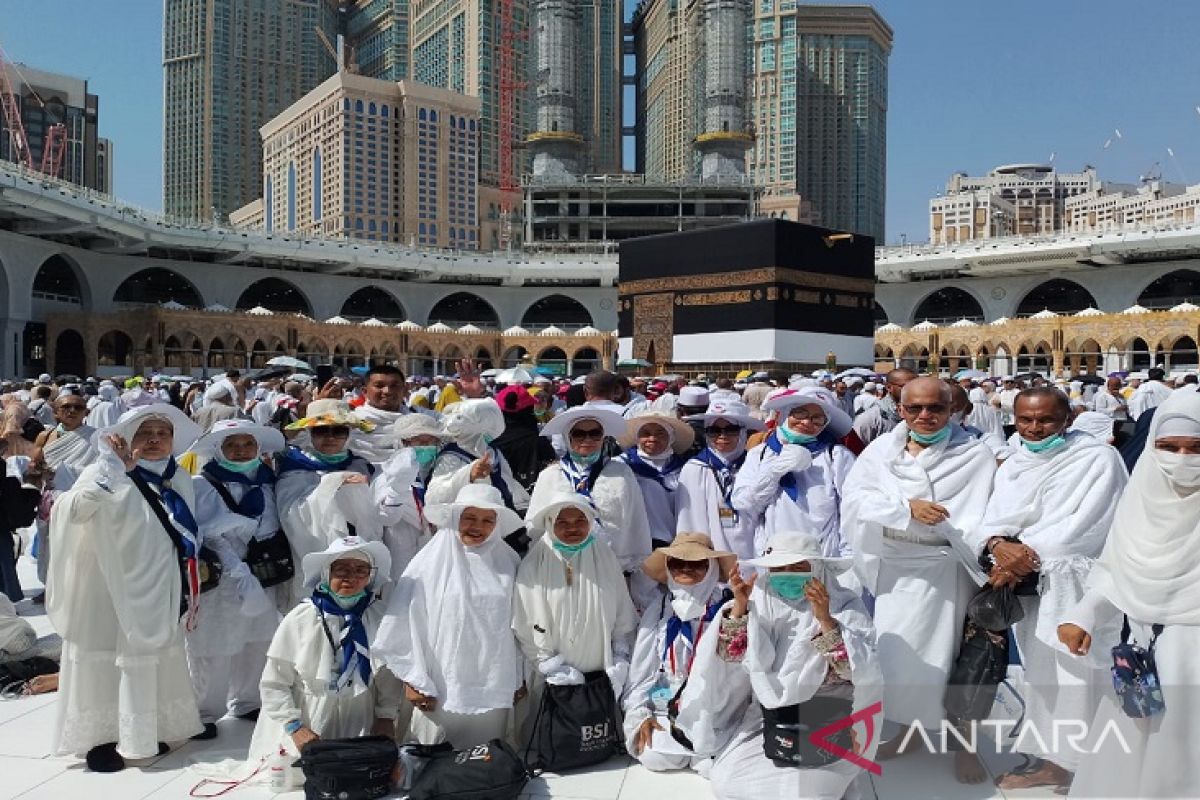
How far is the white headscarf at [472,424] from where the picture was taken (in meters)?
3.12

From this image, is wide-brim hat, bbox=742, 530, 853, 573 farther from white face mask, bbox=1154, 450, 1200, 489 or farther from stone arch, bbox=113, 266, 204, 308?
stone arch, bbox=113, 266, 204, 308

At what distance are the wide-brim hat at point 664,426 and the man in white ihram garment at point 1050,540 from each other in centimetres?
116

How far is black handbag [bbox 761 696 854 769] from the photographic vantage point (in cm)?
225

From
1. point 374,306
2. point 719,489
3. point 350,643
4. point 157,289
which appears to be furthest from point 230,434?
point 374,306

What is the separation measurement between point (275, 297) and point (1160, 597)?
3613 cm

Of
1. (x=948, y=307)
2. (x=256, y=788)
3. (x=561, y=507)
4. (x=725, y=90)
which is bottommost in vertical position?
(x=256, y=788)

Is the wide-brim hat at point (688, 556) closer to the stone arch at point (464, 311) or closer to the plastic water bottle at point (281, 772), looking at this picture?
the plastic water bottle at point (281, 772)

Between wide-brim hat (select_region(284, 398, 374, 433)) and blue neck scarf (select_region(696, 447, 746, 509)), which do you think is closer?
wide-brim hat (select_region(284, 398, 374, 433))

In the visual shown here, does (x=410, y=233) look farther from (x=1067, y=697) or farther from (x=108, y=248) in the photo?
(x=1067, y=697)

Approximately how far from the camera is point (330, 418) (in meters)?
3.03

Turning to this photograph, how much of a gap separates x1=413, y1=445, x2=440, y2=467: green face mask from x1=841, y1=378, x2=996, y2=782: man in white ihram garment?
59.3 inches

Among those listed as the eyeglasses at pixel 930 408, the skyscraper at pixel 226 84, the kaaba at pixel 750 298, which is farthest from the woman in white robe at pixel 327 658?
the skyscraper at pixel 226 84

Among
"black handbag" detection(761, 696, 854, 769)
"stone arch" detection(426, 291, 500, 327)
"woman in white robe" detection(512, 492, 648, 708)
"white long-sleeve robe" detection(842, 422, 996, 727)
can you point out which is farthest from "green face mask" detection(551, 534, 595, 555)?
"stone arch" detection(426, 291, 500, 327)

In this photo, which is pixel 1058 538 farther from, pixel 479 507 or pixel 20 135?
pixel 20 135
